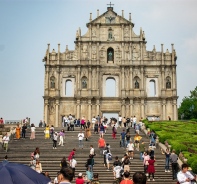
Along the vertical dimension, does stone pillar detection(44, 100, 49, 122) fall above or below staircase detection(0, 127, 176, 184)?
above

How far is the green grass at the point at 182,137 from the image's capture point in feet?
75.4

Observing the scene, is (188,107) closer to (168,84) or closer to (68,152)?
(168,84)

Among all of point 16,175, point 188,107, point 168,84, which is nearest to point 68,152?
point 16,175

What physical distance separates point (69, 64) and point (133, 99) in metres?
9.37

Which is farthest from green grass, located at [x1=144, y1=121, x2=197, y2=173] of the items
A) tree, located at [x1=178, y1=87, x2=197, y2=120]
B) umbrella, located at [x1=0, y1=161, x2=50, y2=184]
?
tree, located at [x1=178, y1=87, x2=197, y2=120]

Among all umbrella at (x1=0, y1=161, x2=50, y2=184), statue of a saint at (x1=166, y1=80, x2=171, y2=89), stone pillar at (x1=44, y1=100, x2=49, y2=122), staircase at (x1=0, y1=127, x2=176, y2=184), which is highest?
statue of a saint at (x1=166, y1=80, x2=171, y2=89)

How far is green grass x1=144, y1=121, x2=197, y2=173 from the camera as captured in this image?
75.4 feet

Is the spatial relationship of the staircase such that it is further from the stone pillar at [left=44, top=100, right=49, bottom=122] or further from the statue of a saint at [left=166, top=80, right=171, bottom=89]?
the statue of a saint at [left=166, top=80, right=171, bottom=89]

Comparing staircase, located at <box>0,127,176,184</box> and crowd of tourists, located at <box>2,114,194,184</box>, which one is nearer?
crowd of tourists, located at <box>2,114,194,184</box>

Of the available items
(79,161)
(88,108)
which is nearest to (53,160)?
(79,161)

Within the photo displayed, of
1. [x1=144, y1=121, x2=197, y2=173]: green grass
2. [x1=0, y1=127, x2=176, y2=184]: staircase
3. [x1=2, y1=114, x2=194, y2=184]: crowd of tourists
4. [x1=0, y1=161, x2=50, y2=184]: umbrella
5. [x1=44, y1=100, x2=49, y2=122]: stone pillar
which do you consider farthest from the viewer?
[x1=44, y1=100, x2=49, y2=122]: stone pillar

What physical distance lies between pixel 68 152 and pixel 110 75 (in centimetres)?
2523

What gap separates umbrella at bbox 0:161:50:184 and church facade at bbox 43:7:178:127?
40.6m

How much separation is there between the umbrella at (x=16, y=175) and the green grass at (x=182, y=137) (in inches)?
549
